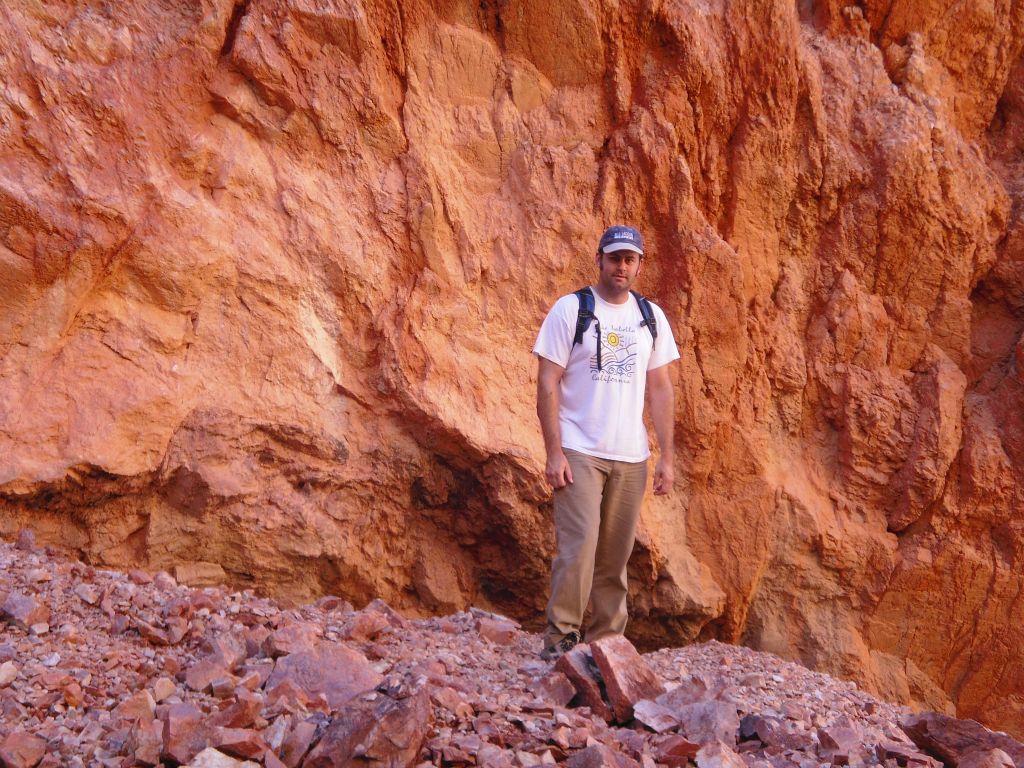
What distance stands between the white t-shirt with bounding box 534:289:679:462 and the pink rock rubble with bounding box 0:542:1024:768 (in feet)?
3.32

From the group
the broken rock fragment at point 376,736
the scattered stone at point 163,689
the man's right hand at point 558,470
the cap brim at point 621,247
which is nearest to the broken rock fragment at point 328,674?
the scattered stone at point 163,689

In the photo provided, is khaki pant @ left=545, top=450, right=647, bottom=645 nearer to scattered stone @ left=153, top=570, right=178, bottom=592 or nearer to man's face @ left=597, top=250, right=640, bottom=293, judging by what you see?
man's face @ left=597, top=250, right=640, bottom=293

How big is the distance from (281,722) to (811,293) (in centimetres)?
570

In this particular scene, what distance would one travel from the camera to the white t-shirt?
4.23 m

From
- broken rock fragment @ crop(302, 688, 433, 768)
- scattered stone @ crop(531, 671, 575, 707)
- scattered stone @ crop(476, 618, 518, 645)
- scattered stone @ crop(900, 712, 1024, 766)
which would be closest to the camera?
broken rock fragment @ crop(302, 688, 433, 768)

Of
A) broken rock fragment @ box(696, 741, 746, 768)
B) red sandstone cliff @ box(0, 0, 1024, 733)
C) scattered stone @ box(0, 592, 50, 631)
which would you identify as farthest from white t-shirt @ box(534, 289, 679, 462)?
scattered stone @ box(0, 592, 50, 631)

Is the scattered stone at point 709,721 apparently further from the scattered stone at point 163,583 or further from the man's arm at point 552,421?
the scattered stone at point 163,583

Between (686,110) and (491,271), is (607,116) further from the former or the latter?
(491,271)

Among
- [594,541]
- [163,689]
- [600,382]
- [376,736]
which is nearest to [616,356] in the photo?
[600,382]

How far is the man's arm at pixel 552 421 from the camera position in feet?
13.4

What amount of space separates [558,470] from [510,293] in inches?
88.5

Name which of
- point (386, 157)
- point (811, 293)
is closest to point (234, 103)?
point (386, 157)

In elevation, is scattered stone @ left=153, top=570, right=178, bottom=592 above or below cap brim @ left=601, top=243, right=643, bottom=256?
below

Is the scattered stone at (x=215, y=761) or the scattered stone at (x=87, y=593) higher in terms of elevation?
the scattered stone at (x=87, y=593)
